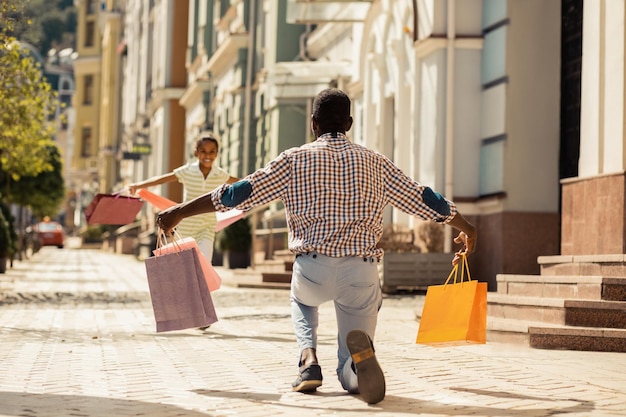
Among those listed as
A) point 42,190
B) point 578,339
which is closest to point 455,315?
point 578,339

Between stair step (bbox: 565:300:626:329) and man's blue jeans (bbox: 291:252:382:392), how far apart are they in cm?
373

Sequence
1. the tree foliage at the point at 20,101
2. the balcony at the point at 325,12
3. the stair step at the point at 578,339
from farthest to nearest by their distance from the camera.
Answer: the balcony at the point at 325,12 < the tree foliage at the point at 20,101 < the stair step at the point at 578,339

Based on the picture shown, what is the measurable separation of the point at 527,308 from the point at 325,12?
13.1 m

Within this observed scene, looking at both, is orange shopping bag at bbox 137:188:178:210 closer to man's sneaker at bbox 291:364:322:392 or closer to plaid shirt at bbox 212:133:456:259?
plaid shirt at bbox 212:133:456:259

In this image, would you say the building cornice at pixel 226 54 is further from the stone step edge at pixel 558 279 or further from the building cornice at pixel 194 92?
the stone step edge at pixel 558 279

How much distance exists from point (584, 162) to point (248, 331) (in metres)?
3.66

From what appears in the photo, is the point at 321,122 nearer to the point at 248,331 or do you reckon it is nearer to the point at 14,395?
the point at 14,395

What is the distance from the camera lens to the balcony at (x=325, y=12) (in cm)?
2298

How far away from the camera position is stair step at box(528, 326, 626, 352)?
32.0 ft

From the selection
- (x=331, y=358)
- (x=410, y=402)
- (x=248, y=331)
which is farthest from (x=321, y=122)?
(x=248, y=331)

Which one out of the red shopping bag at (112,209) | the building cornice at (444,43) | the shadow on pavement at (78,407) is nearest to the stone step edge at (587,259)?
the red shopping bag at (112,209)

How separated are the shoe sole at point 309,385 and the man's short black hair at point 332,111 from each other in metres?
1.28

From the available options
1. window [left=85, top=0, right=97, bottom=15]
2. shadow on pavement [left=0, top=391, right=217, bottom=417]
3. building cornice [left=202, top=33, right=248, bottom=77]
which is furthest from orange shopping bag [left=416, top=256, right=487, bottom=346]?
window [left=85, top=0, right=97, bottom=15]

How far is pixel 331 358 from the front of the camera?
8859mm
